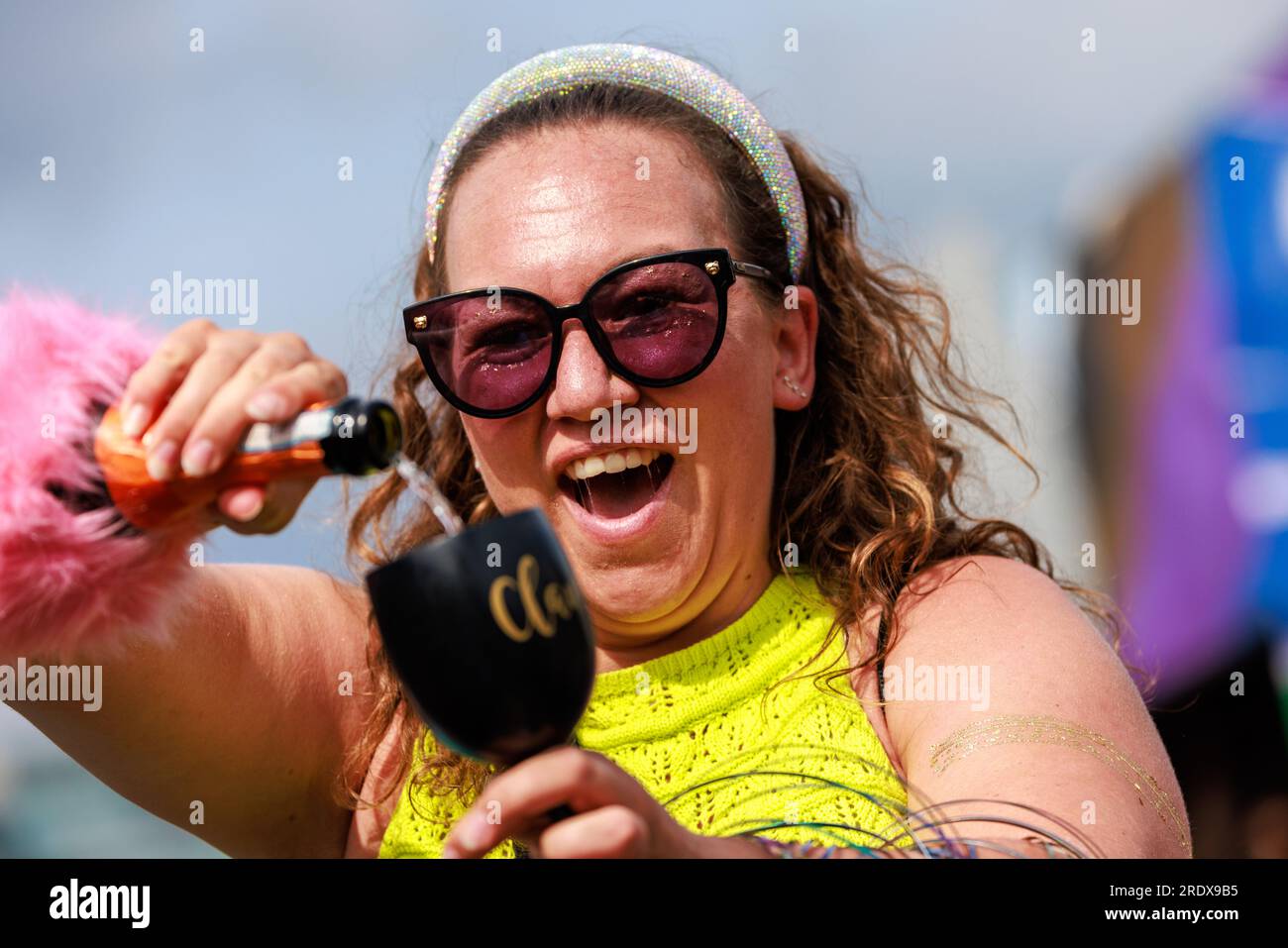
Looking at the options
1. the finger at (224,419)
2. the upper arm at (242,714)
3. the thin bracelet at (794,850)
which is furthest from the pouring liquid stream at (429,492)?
the upper arm at (242,714)

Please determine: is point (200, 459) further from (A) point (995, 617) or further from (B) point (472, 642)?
(A) point (995, 617)

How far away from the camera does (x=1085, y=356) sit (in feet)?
22.4

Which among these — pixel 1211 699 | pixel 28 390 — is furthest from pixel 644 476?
pixel 1211 699

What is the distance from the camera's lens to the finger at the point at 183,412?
4.64 feet

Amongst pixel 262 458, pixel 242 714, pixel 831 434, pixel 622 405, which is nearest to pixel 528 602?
pixel 262 458

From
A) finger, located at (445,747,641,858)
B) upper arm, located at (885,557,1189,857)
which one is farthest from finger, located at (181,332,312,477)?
upper arm, located at (885,557,1189,857)

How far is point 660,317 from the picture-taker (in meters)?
2.19

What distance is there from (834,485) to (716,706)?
1.75 ft

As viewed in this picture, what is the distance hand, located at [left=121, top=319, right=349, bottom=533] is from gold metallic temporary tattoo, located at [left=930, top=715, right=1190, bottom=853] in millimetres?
996

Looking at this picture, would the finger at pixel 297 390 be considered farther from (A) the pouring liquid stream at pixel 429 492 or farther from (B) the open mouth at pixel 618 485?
(B) the open mouth at pixel 618 485

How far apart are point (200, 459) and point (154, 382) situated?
0.43 ft

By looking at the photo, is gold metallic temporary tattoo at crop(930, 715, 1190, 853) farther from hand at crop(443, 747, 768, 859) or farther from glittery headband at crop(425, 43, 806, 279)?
glittery headband at crop(425, 43, 806, 279)

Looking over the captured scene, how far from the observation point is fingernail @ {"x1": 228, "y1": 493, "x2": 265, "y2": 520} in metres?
1.42
